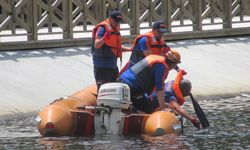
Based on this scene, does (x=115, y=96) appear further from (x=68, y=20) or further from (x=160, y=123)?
(x=68, y=20)

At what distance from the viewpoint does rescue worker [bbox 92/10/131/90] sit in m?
16.9

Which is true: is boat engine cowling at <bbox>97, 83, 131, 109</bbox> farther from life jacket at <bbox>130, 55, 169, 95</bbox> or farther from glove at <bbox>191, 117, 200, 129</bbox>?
glove at <bbox>191, 117, 200, 129</bbox>

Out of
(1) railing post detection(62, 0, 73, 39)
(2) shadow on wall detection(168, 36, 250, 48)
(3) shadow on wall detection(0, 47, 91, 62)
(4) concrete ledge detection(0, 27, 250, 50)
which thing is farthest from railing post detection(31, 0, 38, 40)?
(2) shadow on wall detection(168, 36, 250, 48)

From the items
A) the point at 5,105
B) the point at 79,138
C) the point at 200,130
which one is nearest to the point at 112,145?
the point at 79,138

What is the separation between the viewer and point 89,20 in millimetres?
24031

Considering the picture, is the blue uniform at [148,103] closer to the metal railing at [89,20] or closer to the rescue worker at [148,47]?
the rescue worker at [148,47]

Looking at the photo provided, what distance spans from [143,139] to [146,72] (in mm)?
1087

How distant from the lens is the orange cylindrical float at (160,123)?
15.8 m

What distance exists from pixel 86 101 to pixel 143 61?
1.08 meters

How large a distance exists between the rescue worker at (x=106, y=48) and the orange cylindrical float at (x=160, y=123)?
1.35 metres

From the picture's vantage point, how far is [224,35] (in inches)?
1041

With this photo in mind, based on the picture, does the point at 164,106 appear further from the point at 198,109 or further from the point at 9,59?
the point at 9,59

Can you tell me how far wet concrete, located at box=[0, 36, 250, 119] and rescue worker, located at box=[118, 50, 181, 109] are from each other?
9.62ft

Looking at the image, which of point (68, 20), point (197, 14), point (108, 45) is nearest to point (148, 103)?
point (108, 45)
